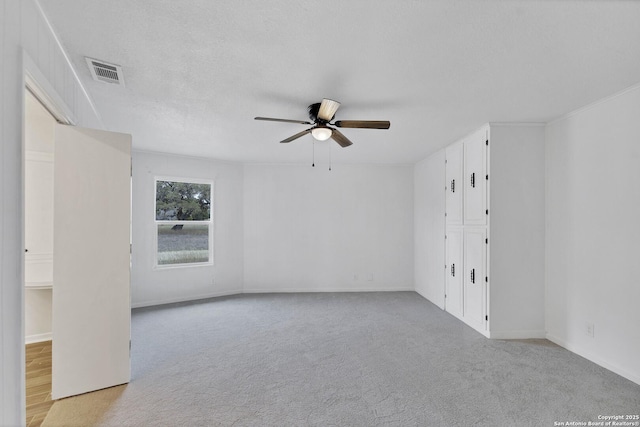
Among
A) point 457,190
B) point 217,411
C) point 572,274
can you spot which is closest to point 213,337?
point 217,411

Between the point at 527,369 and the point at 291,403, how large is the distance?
222 centimetres

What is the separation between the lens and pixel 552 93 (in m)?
2.78

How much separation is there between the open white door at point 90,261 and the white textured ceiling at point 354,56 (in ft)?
2.18

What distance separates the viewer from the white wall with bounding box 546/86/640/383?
271 centimetres

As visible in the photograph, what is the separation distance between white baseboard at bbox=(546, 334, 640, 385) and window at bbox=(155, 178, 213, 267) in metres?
5.19

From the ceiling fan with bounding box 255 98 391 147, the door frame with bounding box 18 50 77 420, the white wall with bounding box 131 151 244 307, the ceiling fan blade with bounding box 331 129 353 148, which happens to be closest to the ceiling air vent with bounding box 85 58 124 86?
the door frame with bounding box 18 50 77 420

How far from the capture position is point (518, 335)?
11.8 ft

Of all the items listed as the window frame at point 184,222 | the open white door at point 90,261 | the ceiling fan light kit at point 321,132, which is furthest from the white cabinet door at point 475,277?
the window frame at point 184,222

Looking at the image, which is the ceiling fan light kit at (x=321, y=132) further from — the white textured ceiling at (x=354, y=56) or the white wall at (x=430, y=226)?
the white wall at (x=430, y=226)

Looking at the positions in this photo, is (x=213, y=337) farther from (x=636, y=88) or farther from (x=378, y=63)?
(x=636, y=88)

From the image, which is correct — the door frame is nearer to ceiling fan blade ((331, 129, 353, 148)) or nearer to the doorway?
the doorway

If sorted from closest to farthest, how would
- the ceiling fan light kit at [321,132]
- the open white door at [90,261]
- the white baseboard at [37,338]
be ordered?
the open white door at [90,261] → the ceiling fan light kit at [321,132] → the white baseboard at [37,338]

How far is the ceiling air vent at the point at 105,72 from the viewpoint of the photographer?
2262 millimetres

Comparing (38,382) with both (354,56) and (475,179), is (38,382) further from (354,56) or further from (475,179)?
(475,179)
